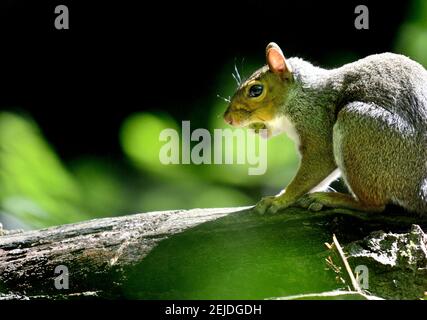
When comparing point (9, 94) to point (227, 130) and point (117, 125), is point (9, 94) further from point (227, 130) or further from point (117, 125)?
point (227, 130)

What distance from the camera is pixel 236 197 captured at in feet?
17.3

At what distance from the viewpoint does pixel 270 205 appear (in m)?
4.18

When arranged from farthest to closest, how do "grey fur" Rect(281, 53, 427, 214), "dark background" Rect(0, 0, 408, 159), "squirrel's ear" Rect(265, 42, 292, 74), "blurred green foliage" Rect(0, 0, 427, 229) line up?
1. "dark background" Rect(0, 0, 408, 159)
2. "squirrel's ear" Rect(265, 42, 292, 74)
3. "blurred green foliage" Rect(0, 0, 427, 229)
4. "grey fur" Rect(281, 53, 427, 214)

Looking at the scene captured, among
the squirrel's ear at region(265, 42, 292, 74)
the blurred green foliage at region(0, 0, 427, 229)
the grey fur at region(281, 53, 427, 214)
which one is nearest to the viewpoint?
the grey fur at region(281, 53, 427, 214)

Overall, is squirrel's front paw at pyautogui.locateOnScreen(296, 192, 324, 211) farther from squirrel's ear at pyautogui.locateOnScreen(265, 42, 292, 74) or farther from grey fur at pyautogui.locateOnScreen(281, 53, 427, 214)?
squirrel's ear at pyautogui.locateOnScreen(265, 42, 292, 74)

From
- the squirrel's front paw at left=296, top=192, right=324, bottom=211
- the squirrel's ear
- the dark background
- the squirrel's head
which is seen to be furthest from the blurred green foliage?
the dark background

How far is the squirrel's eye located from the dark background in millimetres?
2172

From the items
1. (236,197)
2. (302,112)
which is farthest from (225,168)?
(302,112)

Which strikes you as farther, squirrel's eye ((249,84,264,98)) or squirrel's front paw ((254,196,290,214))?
squirrel's eye ((249,84,264,98))

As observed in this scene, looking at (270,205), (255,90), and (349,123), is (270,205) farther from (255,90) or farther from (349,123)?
(255,90)

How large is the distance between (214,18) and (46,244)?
4.54m

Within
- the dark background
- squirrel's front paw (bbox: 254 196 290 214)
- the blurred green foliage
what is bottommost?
squirrel's front paw (bbox: 254 196 290 214)

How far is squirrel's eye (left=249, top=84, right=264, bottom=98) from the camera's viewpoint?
500cm

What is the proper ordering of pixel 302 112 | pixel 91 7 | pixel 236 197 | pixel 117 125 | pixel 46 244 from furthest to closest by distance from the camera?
pixel 91 7 < pixel 117 125 < pixel 236 197 < pixel 302 112 < pixel 46 244
